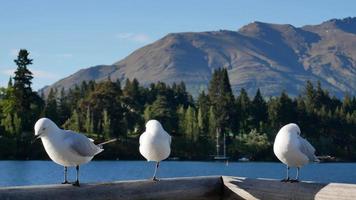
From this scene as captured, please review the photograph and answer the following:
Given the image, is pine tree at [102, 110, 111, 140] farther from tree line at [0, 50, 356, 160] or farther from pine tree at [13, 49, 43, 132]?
pine tree at [13, 49, 43, 132]

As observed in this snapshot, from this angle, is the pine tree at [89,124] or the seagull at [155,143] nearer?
the seagull at [155,143]

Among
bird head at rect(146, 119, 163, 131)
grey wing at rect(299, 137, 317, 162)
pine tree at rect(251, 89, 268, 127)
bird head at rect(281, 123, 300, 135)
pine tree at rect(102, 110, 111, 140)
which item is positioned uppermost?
pine tree at rect(251, 89, 268, 127)

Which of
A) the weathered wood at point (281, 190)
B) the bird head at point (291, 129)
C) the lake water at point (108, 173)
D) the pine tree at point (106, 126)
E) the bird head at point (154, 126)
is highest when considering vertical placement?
the pine tree at point (106, 126)

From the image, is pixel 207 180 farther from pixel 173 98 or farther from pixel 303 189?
pixel 173 98

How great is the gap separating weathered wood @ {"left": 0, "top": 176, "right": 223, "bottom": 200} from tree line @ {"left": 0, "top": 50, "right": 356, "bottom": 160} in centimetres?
9468

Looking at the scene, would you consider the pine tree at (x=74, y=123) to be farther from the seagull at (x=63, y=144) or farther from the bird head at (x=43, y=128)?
the bird head at (x=43, y=128)

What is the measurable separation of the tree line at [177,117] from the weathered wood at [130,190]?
94.7 m

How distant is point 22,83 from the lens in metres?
101

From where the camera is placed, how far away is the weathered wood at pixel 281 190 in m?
6.18

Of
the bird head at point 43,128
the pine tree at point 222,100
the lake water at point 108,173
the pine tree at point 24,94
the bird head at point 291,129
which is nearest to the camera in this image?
the bird head at point 43,128

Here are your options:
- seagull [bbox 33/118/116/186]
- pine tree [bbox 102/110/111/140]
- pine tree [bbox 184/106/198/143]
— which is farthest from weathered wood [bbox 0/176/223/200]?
pine tree [bbox 184/106/198/143]

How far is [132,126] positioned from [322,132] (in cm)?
4332

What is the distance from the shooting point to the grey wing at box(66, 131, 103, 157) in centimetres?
659

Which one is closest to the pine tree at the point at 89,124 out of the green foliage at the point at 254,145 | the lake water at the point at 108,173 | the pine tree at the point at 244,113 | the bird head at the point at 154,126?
the lake water at the point at 108,173
